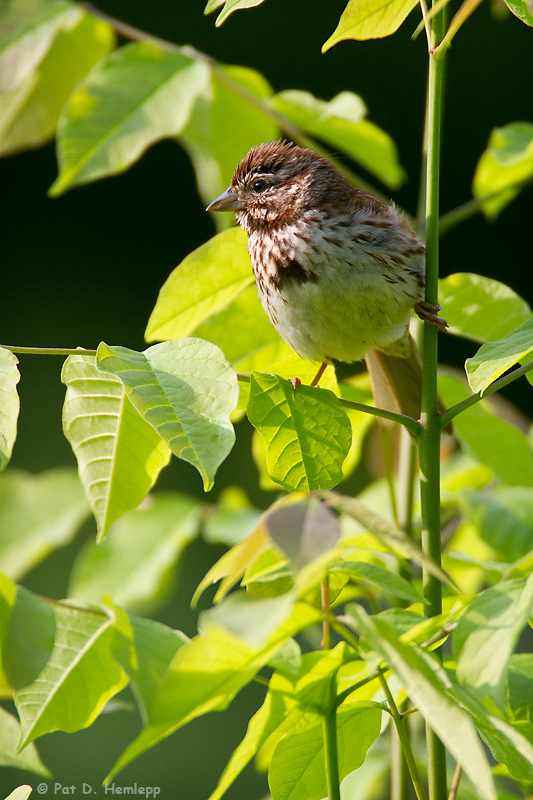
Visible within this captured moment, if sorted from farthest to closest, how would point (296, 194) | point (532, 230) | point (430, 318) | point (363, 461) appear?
point (532, 230), point (363, 461), point (296, 194), point (430, 318)

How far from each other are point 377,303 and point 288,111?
363 mm

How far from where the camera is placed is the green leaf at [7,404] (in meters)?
0.69

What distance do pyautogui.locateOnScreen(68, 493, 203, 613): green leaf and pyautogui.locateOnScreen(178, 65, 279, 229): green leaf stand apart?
0.59 meters

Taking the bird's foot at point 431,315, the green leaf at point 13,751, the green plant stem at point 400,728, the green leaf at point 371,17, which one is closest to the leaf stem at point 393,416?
the bird's foot at point 431,315

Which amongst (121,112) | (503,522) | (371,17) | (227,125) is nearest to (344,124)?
(227,125)

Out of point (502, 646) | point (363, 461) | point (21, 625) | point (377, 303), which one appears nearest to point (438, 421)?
point (502, 646)

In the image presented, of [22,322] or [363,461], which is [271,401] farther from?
[22,322]

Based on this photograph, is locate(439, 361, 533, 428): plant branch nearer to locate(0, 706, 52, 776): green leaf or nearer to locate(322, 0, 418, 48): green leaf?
locate(322, 0, 418, 48): green leaf

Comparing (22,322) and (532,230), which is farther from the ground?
(532,230)

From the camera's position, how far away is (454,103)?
4707 millimetres

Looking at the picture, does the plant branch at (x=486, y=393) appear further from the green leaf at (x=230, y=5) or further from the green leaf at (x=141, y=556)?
the green leaf at (x=141, y=556)

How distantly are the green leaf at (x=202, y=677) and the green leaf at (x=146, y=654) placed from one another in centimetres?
12

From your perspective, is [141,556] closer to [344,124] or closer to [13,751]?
[13,751]

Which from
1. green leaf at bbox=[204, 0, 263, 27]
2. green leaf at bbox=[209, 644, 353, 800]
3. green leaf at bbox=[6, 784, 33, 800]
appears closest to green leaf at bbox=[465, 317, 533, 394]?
green leaf at bbox=[209, 644, 353, 800]
